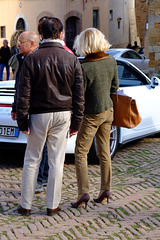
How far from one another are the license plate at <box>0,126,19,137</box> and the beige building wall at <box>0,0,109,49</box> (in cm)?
1941

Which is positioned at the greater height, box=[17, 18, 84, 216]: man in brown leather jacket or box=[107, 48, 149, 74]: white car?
box=[17, 18, 84, 216]: man in brown leather jacket

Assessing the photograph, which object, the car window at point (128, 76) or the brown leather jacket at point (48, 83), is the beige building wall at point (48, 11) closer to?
the car window at point (128, 76)

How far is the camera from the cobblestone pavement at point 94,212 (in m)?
4.82

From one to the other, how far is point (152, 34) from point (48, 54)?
604 inches

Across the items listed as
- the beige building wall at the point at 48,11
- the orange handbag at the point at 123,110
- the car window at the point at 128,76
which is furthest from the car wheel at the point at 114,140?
the beige building wall at the point at 48,11

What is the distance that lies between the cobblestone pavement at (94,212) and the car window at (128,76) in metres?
1.60

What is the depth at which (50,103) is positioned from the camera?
4.95 m

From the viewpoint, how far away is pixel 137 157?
8047 millimetres

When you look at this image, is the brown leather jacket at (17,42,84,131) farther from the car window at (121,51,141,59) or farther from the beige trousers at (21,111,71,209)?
the car window at (121,51,141,59)

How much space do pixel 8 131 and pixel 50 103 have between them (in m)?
2.27

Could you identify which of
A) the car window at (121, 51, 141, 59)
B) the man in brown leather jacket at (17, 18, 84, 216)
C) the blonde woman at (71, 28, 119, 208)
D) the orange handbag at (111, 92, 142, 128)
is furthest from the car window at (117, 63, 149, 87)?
the car window at (121, 51, 141, 59)

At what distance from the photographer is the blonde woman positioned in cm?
534

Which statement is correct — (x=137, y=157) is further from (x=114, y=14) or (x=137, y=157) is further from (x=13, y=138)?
(x=114, y=14)

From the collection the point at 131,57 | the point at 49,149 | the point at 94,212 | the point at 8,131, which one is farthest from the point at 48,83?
the point at 131,57
